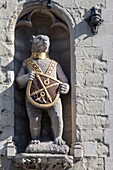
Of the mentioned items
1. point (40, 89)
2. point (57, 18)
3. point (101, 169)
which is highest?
point (57, 18)

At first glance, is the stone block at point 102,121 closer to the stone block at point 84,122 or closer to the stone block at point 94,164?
the stone block at point 84,122

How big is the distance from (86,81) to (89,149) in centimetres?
85

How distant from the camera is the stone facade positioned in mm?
14383

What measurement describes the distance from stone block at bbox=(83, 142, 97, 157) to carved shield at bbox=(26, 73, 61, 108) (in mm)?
647

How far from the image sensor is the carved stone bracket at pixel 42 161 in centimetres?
1416

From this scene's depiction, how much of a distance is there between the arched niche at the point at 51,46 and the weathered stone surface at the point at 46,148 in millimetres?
192

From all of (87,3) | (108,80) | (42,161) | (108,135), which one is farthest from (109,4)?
(42,161)

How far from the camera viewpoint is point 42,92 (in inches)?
570

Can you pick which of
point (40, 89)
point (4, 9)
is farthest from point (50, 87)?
point (4, 9)

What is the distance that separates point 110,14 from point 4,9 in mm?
1324

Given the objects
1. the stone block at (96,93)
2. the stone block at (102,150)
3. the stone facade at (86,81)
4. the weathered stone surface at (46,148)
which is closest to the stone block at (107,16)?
the stone facade at (86,81)

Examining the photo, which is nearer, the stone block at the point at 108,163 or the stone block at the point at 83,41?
the stone block at the point at 108,163

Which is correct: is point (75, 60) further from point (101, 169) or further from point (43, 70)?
point (101, 169)

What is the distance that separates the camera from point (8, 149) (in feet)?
46.8
